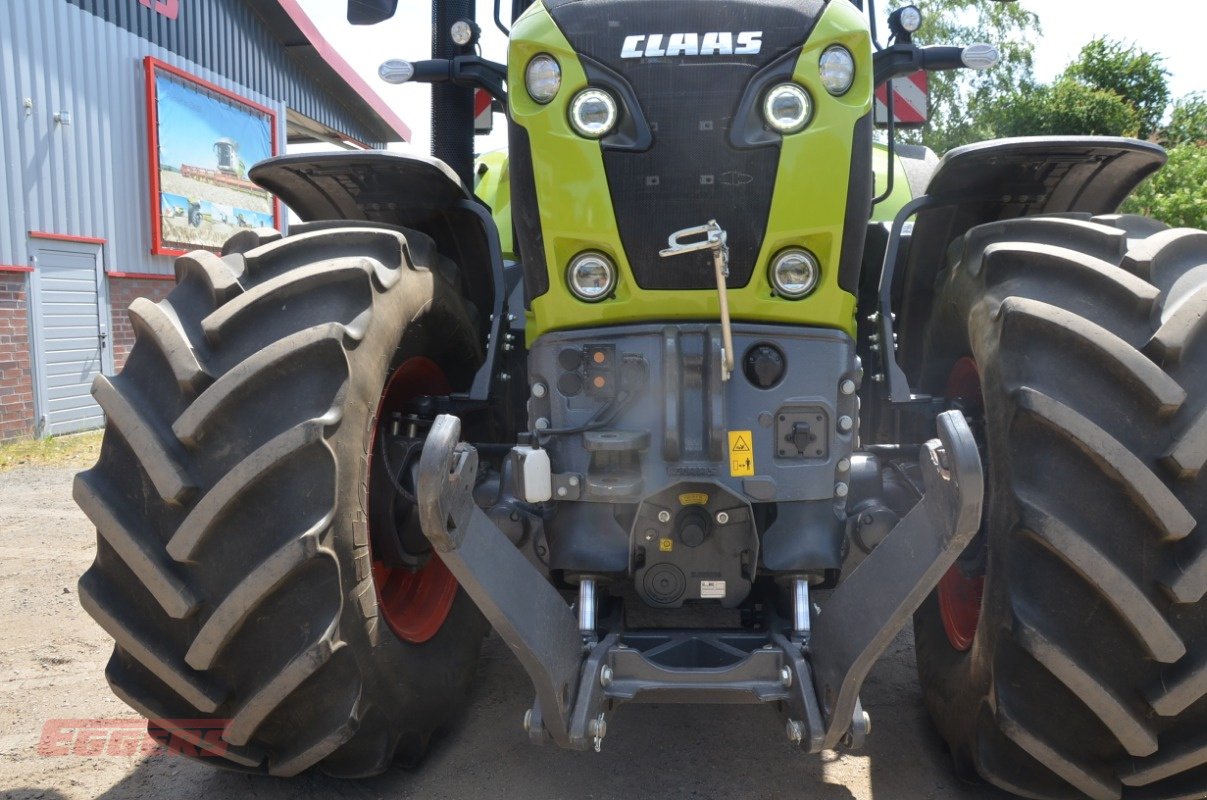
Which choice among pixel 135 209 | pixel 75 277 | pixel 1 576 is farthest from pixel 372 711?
pixel 135 209

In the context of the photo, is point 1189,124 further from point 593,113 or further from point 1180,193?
point 593,113

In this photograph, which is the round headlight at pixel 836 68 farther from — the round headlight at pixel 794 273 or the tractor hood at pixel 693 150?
the round headlight at pixel 794 273

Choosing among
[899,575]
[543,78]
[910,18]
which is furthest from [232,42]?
[899,575]

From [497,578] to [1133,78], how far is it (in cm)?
2668

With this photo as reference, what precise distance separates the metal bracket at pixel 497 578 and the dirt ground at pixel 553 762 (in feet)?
1.91

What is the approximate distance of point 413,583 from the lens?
3.03 m

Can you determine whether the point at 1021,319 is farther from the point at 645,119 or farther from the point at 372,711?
the point at 372,711

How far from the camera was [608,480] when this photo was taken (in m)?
2.43

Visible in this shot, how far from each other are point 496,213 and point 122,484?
2118 mm

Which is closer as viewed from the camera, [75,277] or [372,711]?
[372,711]

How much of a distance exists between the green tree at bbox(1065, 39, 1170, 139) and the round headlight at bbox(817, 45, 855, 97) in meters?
24.7

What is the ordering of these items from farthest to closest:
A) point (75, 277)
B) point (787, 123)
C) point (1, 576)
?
point (75, 277)
point (1, 576)
point (787, 123)

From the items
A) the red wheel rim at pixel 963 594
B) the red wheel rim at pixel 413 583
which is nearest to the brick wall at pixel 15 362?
the red wheel rim at pixel 413 583

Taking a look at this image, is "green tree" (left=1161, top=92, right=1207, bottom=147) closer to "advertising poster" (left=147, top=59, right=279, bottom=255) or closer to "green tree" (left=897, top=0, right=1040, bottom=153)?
"green tree" (left=897, top=0, right=1040, bottom=153)
